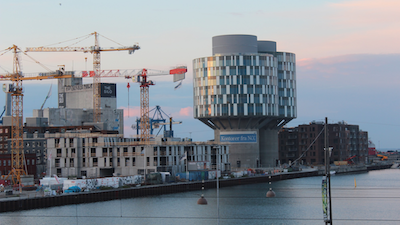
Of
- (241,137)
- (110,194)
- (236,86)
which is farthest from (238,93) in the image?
(110,194)

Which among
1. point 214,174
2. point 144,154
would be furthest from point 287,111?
point 144,154

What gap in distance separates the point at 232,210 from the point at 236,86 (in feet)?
281

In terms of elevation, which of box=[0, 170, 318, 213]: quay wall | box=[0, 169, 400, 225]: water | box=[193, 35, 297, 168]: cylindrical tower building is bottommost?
box=[0, 169, 400, 225]: water

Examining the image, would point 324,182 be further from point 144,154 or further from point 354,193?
point 144,154

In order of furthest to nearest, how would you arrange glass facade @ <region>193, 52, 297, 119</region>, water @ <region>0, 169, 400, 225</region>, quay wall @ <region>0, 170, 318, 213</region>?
glass facade @ <region>193, 52, 297, 119</region>
quay wall @ <region>0, 170, 318, 213</region>
water @ <region>0, 169, 400, 225</region>

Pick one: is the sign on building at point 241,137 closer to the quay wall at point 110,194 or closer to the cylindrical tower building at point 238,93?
the cylindrical tower building at point 238,93

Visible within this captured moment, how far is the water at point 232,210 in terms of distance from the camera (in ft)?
279

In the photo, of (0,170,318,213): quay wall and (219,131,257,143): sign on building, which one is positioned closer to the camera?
(0,170,318,213): quay wall

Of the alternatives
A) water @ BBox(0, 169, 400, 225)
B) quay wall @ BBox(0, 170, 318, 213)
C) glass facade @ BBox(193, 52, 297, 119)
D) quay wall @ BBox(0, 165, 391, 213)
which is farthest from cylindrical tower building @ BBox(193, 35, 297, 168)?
water @ BBox(0, 169, 400, 225)

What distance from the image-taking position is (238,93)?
178 meters

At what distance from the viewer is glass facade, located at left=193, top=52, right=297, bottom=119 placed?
178 meters

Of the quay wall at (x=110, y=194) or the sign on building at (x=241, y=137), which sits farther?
the sign on building at (x=241, y=137)

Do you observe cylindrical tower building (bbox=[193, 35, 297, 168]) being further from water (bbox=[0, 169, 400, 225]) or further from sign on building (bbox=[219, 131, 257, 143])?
water (bbox=[0, 169, 400, 225])

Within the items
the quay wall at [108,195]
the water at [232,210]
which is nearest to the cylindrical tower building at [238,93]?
the quay wall at [108,195]
